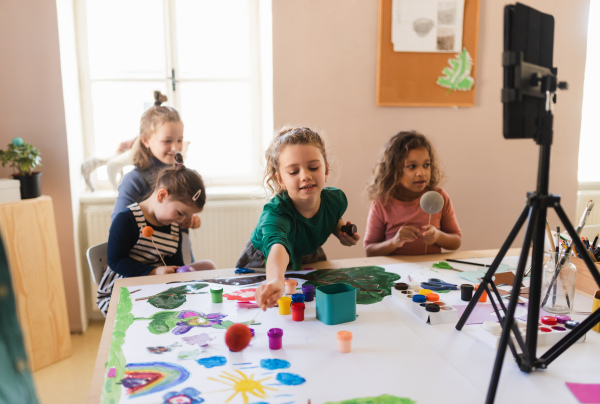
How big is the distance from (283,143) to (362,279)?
0.52 metres

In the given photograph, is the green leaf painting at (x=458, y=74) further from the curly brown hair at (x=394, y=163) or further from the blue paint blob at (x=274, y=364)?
the blue paint blob at (x=274, y=364)

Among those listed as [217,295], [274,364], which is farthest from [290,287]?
[274,364]

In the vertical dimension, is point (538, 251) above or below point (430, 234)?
above

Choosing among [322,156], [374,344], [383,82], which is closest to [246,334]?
[374,344]

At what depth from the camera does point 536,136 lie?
880mm

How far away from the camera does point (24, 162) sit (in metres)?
2.29

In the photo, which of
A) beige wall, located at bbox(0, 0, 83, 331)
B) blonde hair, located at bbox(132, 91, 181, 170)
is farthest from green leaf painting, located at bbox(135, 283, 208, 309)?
beige wall, located at bbox(0, 0, 83, 331)

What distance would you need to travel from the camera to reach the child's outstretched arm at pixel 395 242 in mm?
1672

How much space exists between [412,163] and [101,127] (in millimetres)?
1973

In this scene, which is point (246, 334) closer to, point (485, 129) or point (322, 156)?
point (322, 156)

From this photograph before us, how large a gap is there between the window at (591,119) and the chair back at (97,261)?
3089 mm

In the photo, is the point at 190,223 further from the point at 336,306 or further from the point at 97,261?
the point at 336,306

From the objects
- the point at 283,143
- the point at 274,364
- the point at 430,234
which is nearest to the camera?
the point at 274,364

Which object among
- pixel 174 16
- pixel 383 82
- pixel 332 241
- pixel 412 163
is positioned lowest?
pixel 332 241
